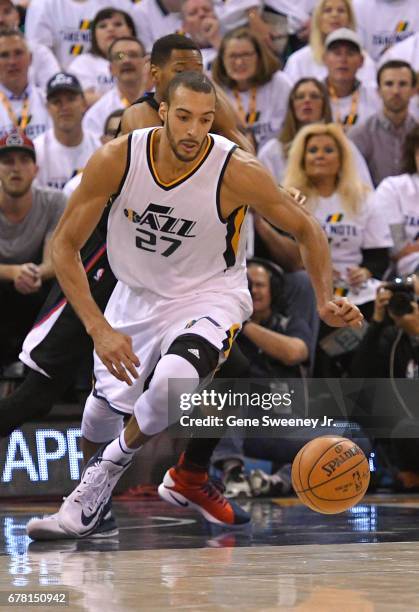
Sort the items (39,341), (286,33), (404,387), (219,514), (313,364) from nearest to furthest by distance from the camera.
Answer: (219,514)
(39,341)
(404,387)
(313,364)
(286,33)

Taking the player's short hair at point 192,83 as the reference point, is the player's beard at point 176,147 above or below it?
below

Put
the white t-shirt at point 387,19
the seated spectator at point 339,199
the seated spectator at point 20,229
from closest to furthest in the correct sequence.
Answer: the seated spectator at point 20,229
the seated spectator at point 339,199
the white t-shirt at point 387,19

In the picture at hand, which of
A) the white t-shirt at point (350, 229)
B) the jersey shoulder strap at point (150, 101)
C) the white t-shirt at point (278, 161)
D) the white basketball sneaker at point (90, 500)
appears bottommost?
the white basketball sneaker at point (90, 500)

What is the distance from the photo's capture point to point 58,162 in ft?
30.3

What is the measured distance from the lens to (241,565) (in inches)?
169

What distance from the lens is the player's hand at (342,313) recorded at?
16.2ft

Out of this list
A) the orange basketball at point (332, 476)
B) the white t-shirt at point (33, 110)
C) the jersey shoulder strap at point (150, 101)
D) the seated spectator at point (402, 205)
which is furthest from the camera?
the white t-shirt at point (33, 110)

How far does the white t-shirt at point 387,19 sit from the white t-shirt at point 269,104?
5.04ft

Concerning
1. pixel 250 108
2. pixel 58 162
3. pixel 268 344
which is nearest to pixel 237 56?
pixel 250 108

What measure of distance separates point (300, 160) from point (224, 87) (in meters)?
1.59

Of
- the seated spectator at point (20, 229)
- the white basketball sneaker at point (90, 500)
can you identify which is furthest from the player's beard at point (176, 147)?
the seated spectator at point (20, 229)

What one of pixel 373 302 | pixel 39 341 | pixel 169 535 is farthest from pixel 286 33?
pixel 169 535

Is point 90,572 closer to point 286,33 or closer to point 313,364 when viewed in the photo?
point 313,364

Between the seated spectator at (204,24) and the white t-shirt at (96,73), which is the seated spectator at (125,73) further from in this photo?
the seated spectator at (204,24)
